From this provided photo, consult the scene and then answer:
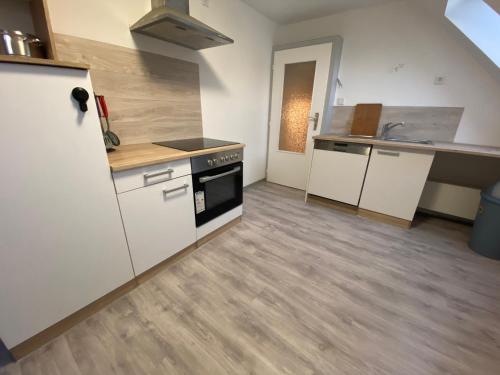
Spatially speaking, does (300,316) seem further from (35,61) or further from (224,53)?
(224,53)

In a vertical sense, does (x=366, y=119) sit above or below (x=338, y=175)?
above

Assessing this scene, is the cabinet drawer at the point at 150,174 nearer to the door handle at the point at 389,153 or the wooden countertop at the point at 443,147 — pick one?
the wooden countertop at the point at 443,147

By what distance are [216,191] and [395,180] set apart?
190cm

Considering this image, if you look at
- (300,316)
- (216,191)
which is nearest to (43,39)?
(216,191)

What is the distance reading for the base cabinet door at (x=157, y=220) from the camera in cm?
130

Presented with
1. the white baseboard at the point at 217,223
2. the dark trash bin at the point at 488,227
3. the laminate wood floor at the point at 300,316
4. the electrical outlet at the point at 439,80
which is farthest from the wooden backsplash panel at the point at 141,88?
the dark trash bin at the point at 488,227

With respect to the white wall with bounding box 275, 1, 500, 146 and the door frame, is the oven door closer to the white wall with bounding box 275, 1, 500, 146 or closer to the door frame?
the door frame

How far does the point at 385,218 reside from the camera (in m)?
2.38

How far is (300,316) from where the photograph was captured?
1.29 m

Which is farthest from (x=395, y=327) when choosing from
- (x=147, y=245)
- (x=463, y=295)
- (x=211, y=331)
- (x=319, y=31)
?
(x=319, y=31)

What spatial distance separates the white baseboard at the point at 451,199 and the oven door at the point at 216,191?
229 centimetres

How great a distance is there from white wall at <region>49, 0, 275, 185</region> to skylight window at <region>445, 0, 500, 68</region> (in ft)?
6.56

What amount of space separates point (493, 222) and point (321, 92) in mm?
2201

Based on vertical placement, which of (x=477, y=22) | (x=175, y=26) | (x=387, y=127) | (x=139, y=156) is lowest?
(x=139, y=156)
